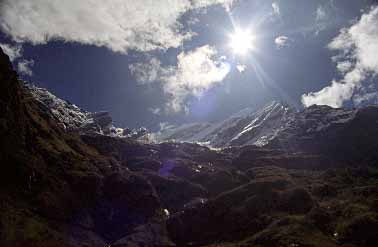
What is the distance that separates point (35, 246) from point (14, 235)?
11.1 m

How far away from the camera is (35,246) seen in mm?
192375

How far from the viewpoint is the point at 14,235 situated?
189250 millimetres

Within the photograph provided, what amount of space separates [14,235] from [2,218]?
11.8 metres

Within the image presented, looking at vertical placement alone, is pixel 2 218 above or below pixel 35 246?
above

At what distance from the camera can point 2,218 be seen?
7662 inches

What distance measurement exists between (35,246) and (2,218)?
Answer: 21.3 m
